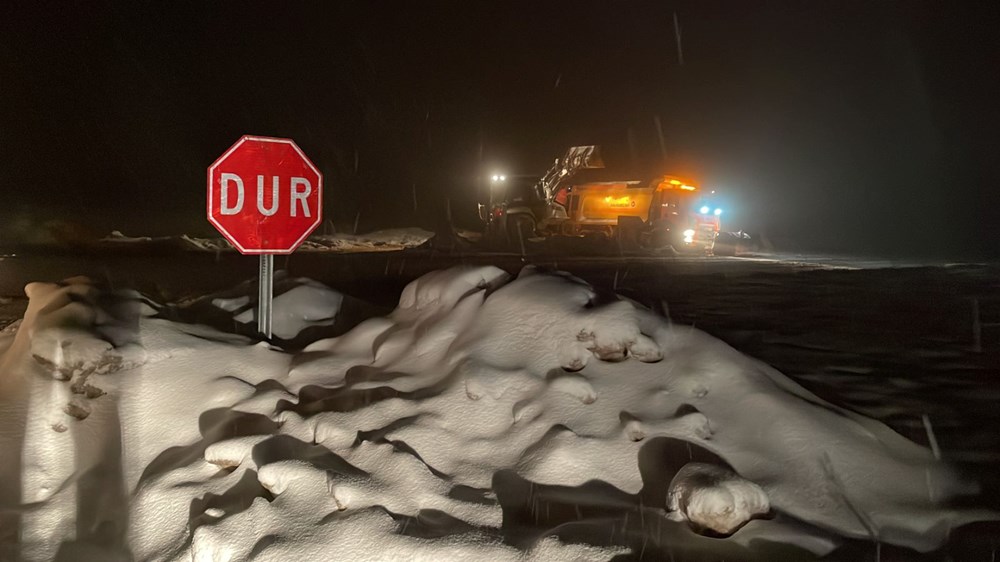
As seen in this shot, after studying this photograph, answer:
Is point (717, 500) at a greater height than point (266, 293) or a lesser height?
lesser

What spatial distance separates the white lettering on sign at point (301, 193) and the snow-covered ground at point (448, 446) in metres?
1.00

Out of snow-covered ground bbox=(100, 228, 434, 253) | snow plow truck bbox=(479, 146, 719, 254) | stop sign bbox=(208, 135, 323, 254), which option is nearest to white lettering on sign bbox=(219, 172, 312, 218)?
stop sign bbox=(208, 135, 323, 254)

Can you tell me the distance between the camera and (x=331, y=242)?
20969mm

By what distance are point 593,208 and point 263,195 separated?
13503 mm

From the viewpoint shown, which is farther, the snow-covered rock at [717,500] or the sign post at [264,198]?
the sign post at [264,198]

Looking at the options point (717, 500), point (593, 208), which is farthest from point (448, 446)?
point (593, 208)

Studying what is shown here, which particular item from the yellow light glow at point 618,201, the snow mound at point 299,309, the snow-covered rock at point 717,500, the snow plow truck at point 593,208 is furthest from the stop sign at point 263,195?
the yellow light glow at point 618,201

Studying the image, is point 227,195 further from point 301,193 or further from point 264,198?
point 301,193

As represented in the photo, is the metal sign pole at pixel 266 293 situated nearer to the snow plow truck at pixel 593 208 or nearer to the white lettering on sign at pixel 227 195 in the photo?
the white lettering on sign at pixel 227 195

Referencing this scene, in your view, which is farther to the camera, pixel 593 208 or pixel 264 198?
pixel 593 208

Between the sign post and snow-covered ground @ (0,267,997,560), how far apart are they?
65cm

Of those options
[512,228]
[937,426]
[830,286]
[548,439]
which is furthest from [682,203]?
[548,439]

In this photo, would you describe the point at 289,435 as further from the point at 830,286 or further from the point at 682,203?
the point at 682,203

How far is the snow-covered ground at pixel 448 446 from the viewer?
283 centimetres
